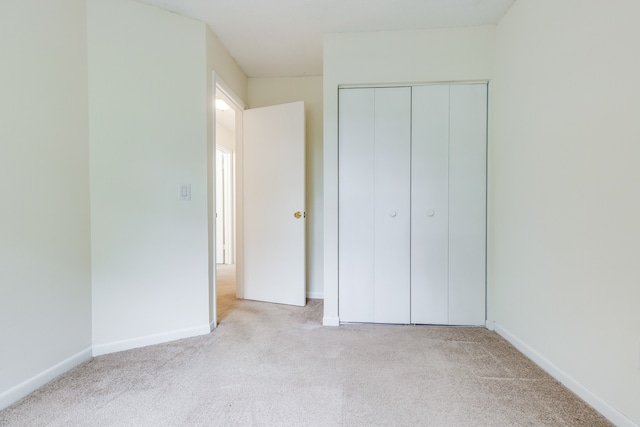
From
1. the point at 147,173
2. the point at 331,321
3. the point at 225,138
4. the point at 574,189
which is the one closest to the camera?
the point at 574,189

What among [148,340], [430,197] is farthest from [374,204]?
[148,340]

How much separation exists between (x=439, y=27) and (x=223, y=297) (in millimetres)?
3151

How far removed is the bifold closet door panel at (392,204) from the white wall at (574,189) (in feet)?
2.18

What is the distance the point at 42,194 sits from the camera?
4.99 feet

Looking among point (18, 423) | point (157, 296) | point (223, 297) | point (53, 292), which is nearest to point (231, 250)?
point (223, 297)

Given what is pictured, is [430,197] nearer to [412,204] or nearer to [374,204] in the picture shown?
[412,204]

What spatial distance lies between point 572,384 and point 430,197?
4.39 ft

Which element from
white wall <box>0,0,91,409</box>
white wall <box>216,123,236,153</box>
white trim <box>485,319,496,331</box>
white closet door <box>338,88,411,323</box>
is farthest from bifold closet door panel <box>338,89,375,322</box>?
white wall <box>216,123,236,153</box>

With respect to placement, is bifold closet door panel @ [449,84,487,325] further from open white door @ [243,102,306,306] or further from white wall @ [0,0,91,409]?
white wall @ [0,0,91,409]

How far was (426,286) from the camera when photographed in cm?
226

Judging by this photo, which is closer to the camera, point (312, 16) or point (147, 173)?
point (147, 173)

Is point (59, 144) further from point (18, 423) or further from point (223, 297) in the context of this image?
point (223, 297)

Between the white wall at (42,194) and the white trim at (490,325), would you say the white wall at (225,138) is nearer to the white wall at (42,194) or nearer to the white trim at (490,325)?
the white wall at (42,194)

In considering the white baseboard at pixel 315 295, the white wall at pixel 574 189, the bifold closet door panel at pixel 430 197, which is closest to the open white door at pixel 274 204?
the white baseboard at pixel 315 295
